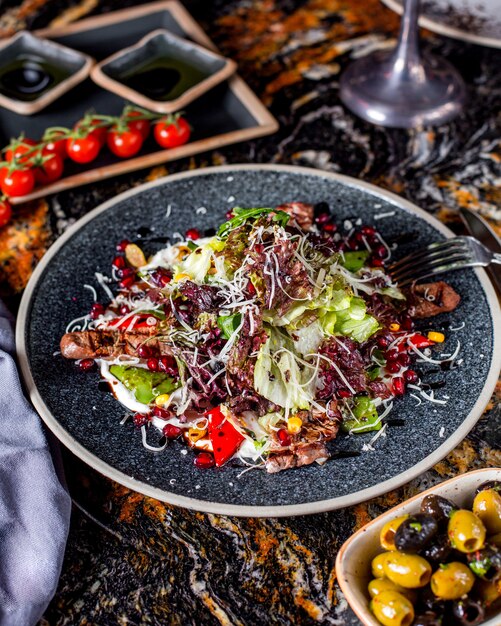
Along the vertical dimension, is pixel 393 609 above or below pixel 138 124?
below

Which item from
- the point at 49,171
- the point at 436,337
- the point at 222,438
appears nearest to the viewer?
the point at 222,438

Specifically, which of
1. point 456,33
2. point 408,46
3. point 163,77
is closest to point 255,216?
point 163,77

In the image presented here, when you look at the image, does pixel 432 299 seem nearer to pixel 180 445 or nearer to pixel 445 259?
pixel 445 259

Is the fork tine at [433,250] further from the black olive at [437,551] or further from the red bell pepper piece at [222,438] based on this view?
the black olive at [437,551]

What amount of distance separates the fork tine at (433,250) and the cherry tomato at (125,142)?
1483 millimetres

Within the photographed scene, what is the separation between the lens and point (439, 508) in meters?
2.17

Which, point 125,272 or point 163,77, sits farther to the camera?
point 163,77

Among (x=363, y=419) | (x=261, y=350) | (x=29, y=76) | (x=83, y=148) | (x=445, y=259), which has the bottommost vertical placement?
(x=363, y=419)

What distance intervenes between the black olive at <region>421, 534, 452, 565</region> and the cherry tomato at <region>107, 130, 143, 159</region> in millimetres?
2506

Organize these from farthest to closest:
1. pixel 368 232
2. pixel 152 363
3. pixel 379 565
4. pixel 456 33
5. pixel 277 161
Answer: pixel 456 33, pixel 277 161, pixel 368 232, pixel 152 363, pixel 379 565

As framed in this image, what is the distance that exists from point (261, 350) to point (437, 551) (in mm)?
883

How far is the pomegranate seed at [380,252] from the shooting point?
10.5 feet

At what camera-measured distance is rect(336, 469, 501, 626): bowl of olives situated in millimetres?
1999

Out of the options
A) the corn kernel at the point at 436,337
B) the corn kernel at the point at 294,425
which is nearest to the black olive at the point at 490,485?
the corn kernel at the point at 294,425
